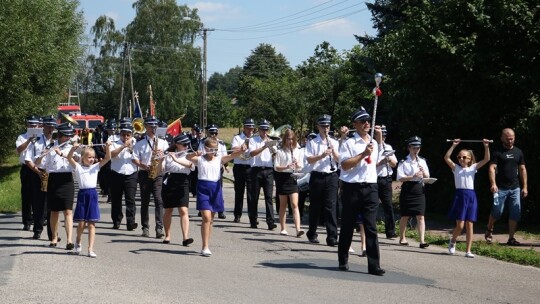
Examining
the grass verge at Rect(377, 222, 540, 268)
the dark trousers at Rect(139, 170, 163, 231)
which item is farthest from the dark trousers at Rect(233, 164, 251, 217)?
the grass verge at Rect(377, 222, 540, 268)

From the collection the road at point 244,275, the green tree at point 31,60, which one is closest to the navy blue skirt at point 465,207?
the road at point 244,275

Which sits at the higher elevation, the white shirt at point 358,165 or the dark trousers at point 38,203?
the white shirt at point 358,165

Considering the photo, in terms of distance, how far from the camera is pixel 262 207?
20719mm

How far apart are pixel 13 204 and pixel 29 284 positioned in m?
11.2

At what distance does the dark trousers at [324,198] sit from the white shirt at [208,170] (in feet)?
6.44

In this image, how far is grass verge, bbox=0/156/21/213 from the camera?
63.2 feet

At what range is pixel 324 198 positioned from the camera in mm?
13164

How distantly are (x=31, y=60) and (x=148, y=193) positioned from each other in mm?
15028

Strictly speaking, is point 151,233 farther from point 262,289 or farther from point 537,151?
point 537,151

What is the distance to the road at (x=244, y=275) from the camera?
8734mm

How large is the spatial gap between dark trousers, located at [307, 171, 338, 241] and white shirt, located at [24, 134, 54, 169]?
4.43m

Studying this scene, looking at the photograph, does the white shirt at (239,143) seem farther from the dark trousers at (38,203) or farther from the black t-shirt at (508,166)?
the black t-shirt at (508,166)

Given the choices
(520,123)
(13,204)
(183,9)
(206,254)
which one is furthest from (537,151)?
(183,9)

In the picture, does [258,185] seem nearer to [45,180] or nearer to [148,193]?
[148,193]
